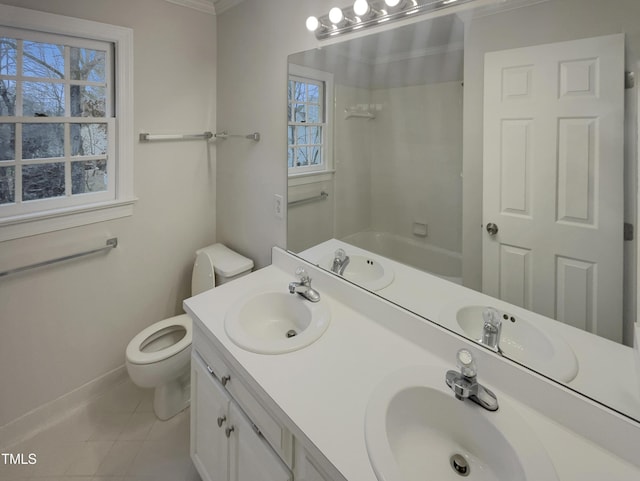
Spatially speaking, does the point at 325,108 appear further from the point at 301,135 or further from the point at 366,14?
the point at 366,14

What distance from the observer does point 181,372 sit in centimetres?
181

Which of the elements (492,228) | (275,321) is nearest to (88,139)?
(275,321)

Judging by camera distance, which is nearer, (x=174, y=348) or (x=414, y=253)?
(x=414, y=253)

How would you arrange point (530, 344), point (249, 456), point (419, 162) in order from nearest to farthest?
point (530, 344)
point (249, 456)
point (419, 162)

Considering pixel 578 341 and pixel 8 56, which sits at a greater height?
pixel 8 56

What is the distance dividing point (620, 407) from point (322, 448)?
0.69 meters

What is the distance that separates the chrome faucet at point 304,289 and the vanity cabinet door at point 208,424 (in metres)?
0.47

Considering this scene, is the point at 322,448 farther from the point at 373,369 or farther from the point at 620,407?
the point at 620,407

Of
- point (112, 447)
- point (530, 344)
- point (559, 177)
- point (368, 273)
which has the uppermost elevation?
point (559, 177)

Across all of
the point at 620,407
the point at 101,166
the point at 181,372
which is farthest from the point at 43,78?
the point at 620,407

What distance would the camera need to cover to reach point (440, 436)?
89 centimetres

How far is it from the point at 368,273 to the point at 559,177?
0.74m

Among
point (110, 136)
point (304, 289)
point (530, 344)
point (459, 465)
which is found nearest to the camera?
point (459, 465)

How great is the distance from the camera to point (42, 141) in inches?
65.3
